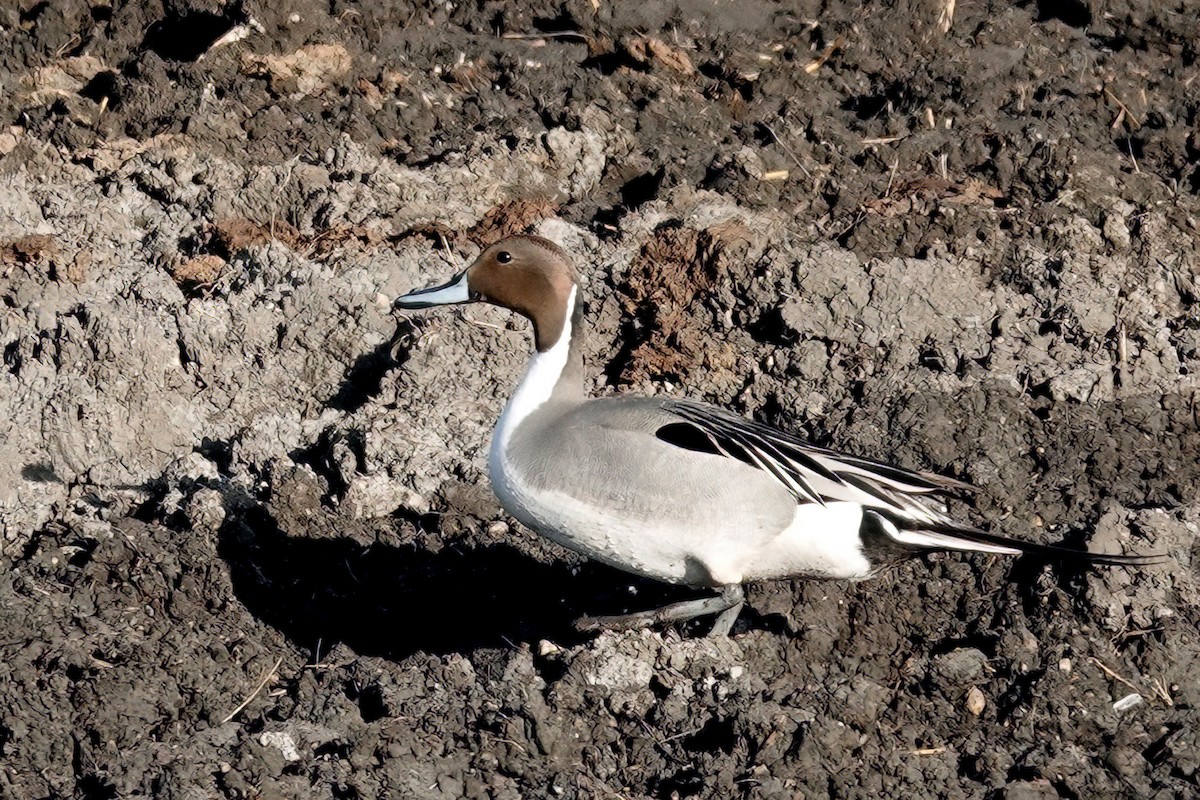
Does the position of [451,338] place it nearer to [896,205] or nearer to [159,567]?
[159,567]

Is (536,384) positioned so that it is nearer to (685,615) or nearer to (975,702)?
(685,615)

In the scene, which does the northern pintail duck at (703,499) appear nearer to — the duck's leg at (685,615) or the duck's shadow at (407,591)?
the duck's leg at (685,615)

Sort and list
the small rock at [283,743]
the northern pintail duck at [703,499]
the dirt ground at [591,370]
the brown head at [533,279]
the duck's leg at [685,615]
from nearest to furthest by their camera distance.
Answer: the small rock at [283,743], the dirt ground at [591,370], the northern pintail duck at [703,499], the duck's leg at [685,615], the brown head at [533,279]

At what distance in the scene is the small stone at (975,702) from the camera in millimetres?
4840

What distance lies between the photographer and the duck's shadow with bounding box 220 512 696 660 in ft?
17.7

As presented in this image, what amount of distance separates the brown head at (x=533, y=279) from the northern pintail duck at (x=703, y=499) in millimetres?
234

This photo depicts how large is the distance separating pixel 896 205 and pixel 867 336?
0.74 metres

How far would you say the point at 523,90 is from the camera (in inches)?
289

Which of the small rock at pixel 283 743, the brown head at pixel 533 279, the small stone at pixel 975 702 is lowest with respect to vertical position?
the small rock at pixel 283 743

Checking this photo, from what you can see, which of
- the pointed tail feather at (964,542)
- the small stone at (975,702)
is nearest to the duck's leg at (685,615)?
the pointed tail feather at (964,542)

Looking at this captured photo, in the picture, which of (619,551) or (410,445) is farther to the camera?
(410,445)

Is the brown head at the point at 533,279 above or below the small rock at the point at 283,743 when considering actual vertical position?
above

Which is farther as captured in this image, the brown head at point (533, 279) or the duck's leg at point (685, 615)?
the brown head at point (533, 279)

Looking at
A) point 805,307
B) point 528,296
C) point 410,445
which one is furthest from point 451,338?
point 805,307
